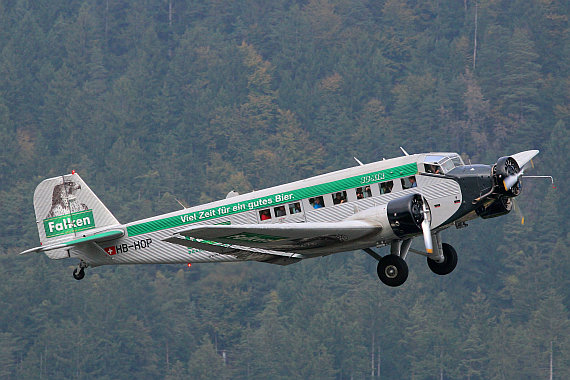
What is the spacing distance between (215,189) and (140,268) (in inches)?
1764

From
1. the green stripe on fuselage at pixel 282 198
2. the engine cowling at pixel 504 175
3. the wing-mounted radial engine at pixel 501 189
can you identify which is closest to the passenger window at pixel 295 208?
the green stripe on fuselage at pixel 282 198

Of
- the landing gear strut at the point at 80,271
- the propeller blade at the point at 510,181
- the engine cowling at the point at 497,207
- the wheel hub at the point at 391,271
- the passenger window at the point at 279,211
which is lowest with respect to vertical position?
the wheel hub at the point at 391,271

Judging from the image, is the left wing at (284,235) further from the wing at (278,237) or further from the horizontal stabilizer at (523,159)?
the horizontal stabilizer at (523,159)

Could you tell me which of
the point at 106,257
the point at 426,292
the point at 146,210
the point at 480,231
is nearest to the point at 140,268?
the point at 146,210

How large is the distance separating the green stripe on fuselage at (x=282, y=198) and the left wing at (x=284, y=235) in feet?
4.82

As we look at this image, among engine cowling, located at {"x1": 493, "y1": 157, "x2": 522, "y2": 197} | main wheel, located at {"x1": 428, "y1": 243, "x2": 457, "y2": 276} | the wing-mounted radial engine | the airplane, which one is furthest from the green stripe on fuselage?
main wheel, located at {"x1": 428, "y1": 243, "x2": 457, "y2": 276}

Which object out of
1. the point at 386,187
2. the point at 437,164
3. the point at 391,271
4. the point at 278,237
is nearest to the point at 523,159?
the point at 437,164

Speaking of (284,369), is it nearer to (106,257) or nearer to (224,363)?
(224,363)

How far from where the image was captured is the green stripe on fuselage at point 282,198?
1532 inches

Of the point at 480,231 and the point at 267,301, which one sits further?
the point at 480,231

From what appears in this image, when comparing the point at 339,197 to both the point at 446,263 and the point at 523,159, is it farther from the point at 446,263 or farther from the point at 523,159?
the point at 523,159

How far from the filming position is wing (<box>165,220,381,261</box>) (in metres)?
36.6

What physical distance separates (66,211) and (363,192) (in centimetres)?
1152

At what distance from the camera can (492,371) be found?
504ft
